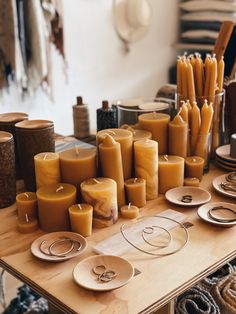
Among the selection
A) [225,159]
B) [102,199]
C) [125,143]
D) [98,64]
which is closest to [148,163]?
[125,143]

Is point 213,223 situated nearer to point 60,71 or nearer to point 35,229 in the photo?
point 35,229

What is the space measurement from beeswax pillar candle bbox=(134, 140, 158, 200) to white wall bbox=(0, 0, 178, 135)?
1.53 meters

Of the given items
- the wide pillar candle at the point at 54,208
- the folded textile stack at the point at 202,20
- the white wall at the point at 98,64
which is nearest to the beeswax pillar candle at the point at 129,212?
the wide pillar candle at the point at 54,208

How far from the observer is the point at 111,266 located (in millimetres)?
866

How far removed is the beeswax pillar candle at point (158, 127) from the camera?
4.06 feet

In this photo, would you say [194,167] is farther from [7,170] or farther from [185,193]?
[7,170]

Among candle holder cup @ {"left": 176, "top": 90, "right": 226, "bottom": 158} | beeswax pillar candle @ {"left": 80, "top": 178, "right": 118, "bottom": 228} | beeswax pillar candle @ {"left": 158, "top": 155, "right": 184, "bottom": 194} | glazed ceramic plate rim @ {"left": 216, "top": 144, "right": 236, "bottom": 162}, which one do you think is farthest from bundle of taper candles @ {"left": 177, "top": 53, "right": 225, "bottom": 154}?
beeswax pillar candle @ {"left": 80, "top": 178, "right": 118, "bottom": 228}

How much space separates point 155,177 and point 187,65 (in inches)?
14.4

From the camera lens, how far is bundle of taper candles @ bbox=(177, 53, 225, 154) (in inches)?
51.4

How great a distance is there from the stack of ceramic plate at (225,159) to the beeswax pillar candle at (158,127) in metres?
0.19

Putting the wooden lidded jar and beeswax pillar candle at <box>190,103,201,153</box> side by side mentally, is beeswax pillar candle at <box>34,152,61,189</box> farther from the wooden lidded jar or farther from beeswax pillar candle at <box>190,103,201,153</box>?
beeswax pillar candle at <box>190,103,201,153</box>

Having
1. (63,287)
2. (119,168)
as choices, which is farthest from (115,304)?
(119,168)

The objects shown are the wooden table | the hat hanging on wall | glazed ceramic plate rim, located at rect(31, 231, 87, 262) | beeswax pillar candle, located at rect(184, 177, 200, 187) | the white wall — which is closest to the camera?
the wooden table

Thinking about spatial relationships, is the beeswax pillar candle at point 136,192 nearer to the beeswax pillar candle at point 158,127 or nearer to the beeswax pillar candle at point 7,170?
the beeswax pillar candle at point 158,127
